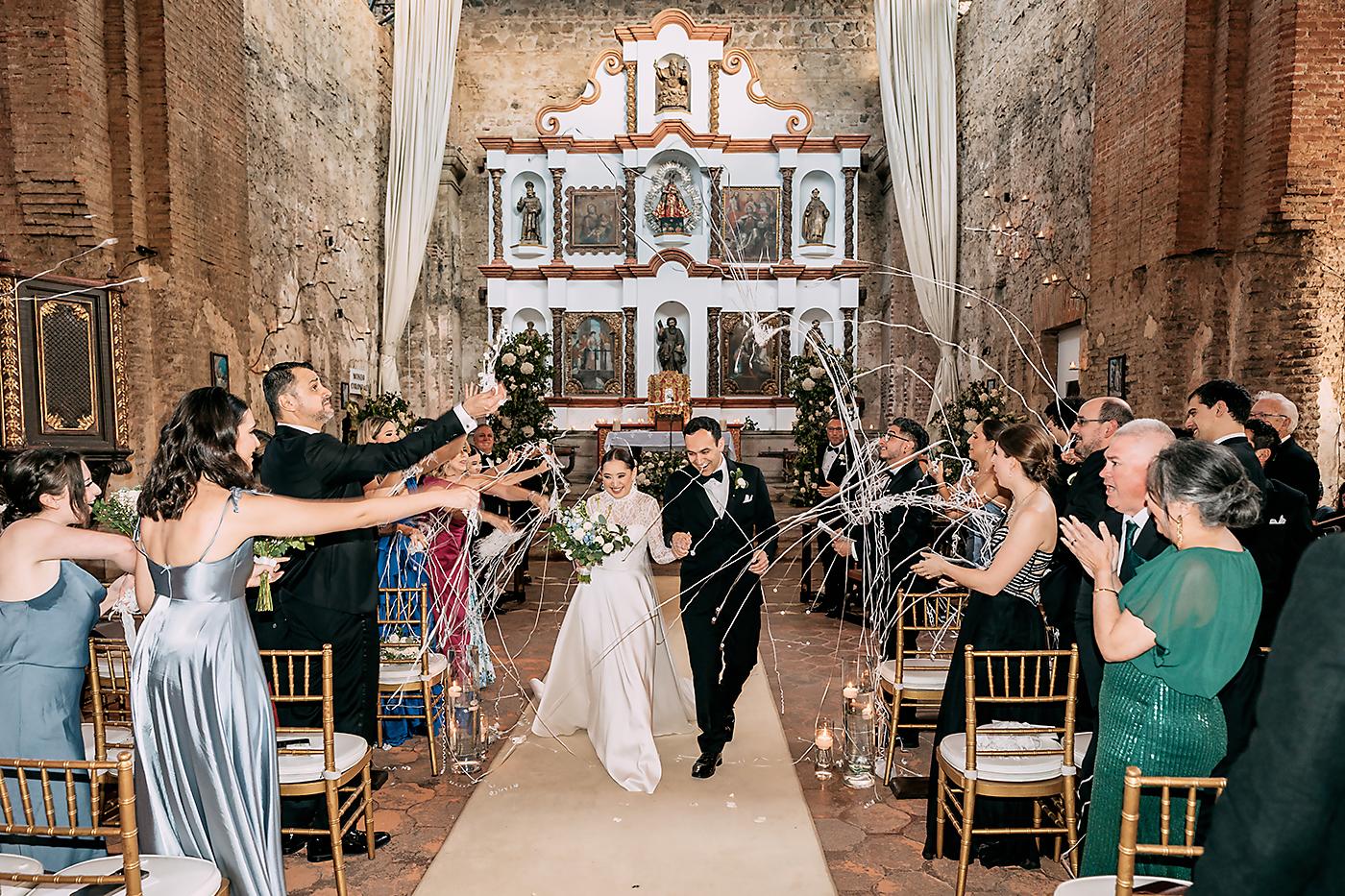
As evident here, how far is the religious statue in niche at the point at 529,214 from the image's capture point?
15.4m

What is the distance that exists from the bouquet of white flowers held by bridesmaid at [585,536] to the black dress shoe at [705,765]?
1.21 metres

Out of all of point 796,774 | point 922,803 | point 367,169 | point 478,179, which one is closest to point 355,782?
point 796,774

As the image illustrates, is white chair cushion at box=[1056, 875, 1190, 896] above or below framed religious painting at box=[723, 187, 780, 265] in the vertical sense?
below

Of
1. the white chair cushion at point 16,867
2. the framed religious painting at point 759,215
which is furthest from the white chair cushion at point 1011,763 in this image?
the framed religious painting at point 759,215

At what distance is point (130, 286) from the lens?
675cm

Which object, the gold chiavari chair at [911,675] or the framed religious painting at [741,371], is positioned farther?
the framed religious painting at [741,371]

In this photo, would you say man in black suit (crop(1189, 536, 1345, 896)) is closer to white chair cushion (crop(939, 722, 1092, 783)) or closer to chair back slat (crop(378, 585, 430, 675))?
white chair cushion (crop(939, 722, 1092, 783))

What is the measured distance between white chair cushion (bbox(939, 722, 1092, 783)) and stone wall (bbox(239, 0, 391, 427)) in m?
8.06

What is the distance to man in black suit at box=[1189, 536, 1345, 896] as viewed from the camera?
981 mm

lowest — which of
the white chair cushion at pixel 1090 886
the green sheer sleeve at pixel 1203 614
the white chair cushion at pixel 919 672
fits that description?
the white chair cushion at pixel 919 672

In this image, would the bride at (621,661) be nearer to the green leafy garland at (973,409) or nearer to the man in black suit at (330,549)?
the man in black suit at (330,549)

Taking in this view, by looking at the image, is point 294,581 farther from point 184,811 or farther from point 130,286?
point 130,286

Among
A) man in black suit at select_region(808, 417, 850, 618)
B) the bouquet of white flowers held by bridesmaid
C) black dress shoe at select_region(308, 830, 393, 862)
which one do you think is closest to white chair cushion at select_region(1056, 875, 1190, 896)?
the bouquet of white flowers held by bridesmaid

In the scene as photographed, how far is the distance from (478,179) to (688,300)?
5033 mm
